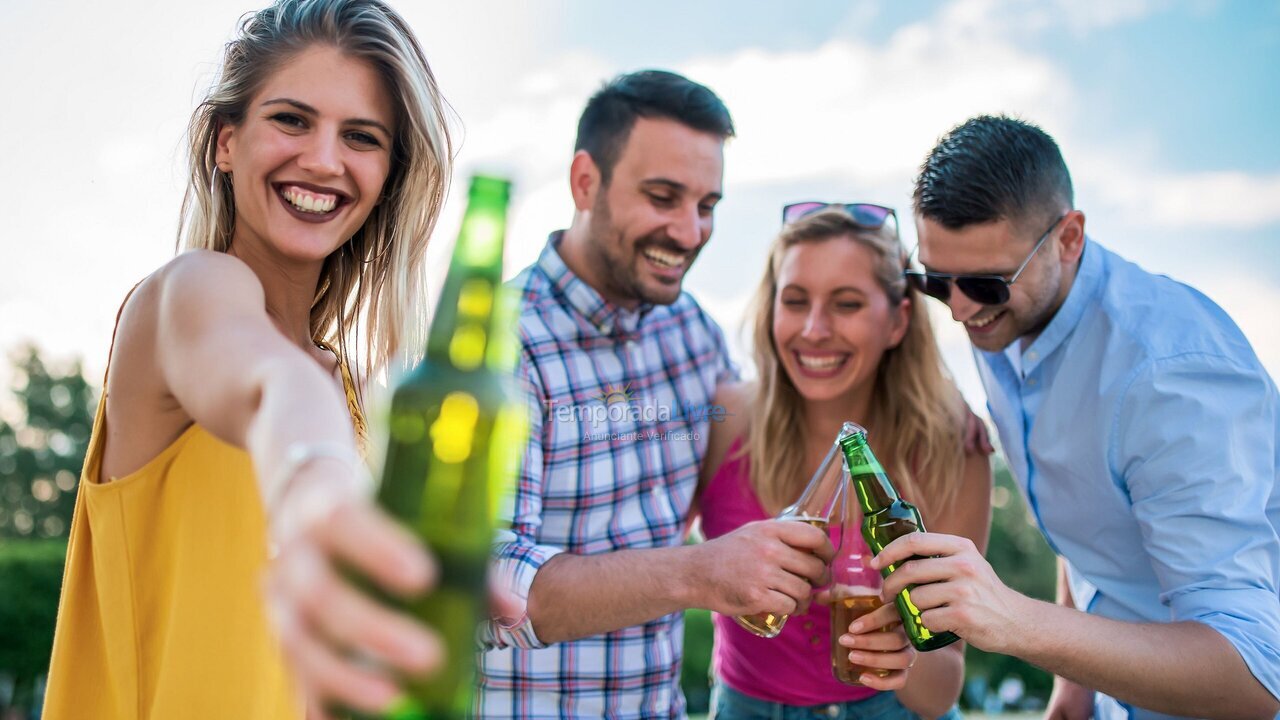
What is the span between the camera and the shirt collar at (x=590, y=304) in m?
3.88

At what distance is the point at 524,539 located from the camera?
3344mm

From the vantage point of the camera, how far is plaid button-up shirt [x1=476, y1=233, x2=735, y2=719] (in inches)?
137

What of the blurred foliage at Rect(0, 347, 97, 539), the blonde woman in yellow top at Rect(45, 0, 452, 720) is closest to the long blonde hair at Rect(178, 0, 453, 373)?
the blonde woman in yellow top at Rect(45, 0, 452, 720)

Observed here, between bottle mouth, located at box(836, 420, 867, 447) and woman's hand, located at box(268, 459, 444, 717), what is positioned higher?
bottle mouth, located at box(836, 420, 867, 447)

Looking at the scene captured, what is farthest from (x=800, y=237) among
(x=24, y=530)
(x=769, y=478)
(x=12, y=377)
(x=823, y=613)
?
(x=12, y=377)

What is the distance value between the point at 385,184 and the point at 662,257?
180 centimetres

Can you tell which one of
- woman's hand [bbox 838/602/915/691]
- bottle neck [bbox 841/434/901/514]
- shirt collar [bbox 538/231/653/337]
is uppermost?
shirt collar [bbox 538/231/653/337]

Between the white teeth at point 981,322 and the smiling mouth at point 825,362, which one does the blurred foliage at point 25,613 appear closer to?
the smiling mouth at point 825,362

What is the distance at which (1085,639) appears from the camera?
2383 mm

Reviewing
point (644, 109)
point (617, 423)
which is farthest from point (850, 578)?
point (644, 109)

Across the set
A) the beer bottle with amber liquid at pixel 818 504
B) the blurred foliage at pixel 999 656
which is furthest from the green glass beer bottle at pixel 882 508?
the blurred foliage at pixel 999 656

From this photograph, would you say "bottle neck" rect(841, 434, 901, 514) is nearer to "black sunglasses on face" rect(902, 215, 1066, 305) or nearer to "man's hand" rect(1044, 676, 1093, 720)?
"black sunglasses on face" rect(902, 215, 1066, 305)

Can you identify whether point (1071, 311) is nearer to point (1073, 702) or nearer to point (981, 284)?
point (981, 284)

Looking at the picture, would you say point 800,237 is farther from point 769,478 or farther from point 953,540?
point 953,540
